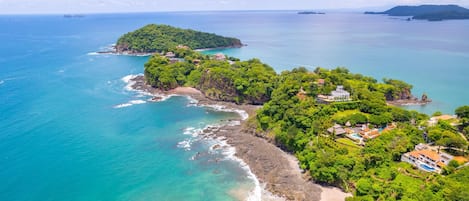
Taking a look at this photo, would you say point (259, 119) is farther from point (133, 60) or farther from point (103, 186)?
point (133, 60)

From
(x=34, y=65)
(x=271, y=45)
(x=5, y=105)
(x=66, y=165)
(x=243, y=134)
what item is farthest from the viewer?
(x=271, y=45)

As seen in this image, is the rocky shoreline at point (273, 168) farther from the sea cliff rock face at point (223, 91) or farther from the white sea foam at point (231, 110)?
the sea cliff rock face at point (223, 91)

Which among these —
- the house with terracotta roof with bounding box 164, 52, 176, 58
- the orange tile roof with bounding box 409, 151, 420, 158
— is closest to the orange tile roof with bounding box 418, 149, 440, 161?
the orange tile roof with bounding box 409, 151, 420, 158

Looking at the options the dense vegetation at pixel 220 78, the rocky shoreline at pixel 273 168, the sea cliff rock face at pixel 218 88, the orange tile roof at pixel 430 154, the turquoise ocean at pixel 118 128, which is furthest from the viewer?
the sea cliff rock face at pixel 218 88

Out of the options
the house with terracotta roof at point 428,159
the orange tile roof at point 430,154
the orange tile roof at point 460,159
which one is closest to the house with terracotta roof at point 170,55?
the house with terracotta roof at point 428,159

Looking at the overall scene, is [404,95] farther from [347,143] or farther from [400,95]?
[347,143]

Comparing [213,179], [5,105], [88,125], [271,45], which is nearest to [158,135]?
[88,125]

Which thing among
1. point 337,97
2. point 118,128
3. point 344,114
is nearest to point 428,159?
point 344,114
